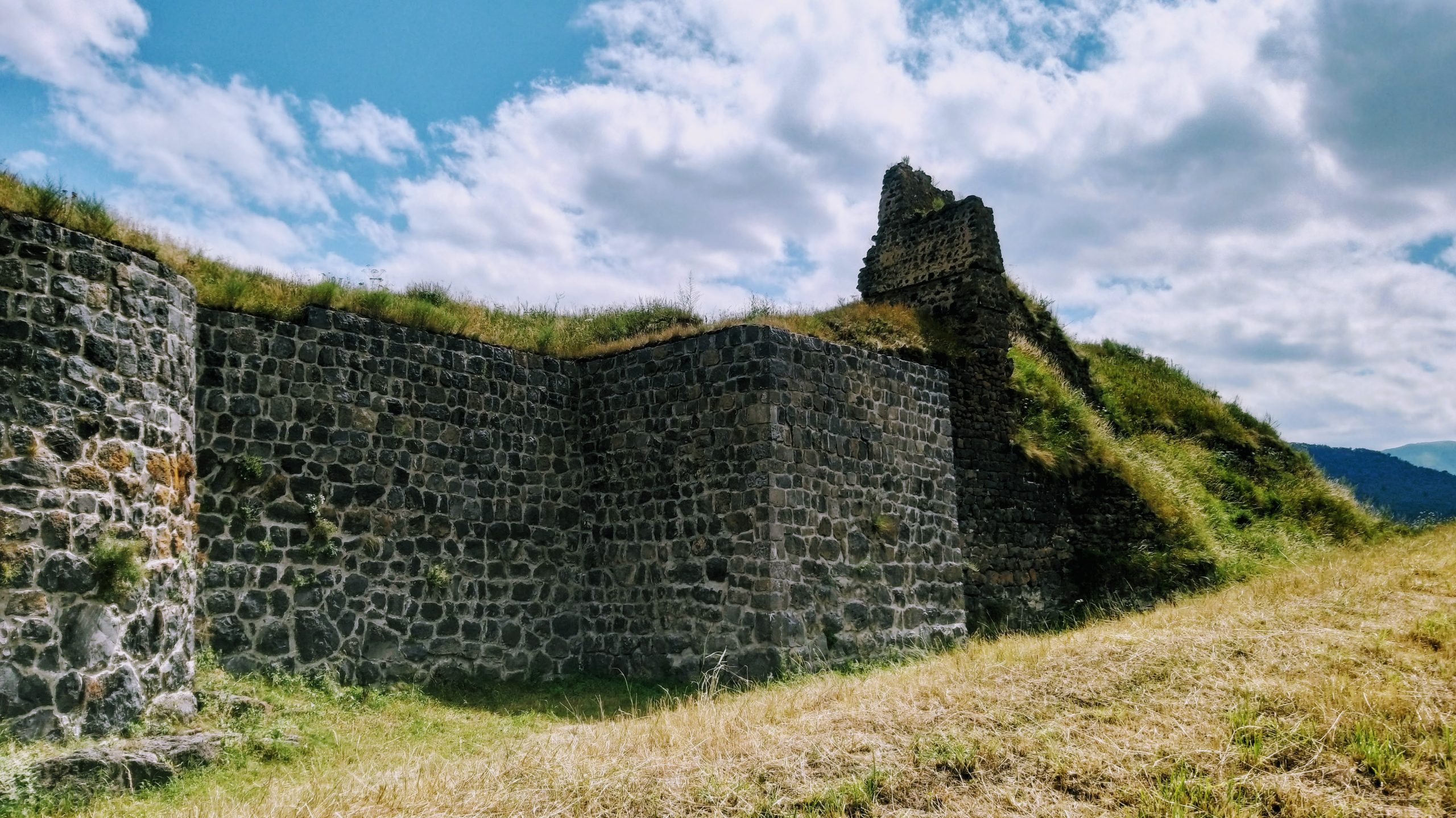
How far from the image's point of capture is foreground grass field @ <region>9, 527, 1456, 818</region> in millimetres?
6820

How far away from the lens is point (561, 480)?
13.6 metres

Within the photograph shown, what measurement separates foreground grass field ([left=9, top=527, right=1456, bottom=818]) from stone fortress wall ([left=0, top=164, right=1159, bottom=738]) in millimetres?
1021

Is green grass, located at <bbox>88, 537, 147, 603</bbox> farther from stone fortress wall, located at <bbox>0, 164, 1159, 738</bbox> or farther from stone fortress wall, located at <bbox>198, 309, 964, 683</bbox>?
stone fortress wall, located at <bbox>198, 309, 964, 683</bbox>

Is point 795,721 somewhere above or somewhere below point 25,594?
below

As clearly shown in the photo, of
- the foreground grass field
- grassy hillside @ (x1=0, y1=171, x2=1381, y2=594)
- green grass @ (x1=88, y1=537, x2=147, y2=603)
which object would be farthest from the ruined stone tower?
green grass @ (x1=88, y1=537, x2=147, y2=603)

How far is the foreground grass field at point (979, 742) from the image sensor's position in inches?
269

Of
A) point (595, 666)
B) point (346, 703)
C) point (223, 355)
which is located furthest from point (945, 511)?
point (223, 355)

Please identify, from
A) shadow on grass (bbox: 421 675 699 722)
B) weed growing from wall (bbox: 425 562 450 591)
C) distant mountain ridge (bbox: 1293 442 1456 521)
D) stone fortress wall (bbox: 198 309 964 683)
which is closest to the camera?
stone fortress wall (bbox: 198 309 964 683)

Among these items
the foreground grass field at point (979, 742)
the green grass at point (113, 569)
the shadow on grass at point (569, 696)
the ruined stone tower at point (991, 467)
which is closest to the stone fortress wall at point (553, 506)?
the shadow on grass at point (569, 696)

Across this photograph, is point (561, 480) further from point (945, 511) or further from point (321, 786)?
point (321, 786)

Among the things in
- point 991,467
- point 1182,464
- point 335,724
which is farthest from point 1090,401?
point 335,724

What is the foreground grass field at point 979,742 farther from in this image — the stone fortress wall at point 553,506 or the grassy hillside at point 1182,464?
the grassy hillside at point 1182,464

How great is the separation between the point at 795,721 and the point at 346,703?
4.81 meters

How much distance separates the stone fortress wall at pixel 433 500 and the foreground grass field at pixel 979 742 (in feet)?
3.35
